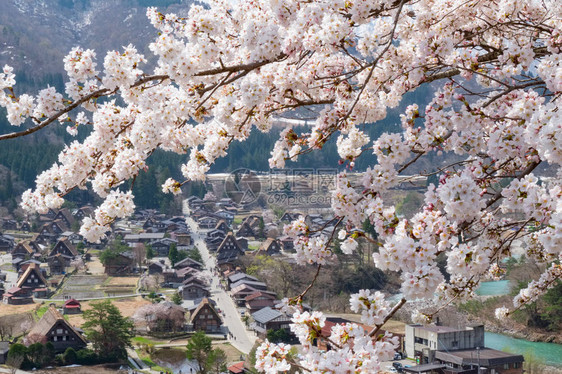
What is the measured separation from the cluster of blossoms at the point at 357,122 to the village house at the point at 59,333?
17.5m

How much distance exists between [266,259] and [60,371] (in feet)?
47.8

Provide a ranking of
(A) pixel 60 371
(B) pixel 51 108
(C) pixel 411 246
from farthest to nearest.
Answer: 1. (A) pixel 60 371
2. (B) pixel 51 108
3. (C) pixel 411 246

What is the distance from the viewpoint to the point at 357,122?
3.93 meters

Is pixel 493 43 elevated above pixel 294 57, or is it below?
above

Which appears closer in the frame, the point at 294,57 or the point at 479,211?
the point at 479,211

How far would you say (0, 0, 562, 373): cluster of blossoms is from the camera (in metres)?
2.04

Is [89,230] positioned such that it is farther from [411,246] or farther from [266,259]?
[266,259]

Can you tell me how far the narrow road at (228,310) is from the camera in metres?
20.6

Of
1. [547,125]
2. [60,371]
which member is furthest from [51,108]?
[60,371]

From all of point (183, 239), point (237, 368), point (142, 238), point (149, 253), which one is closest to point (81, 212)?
point (142, 238)

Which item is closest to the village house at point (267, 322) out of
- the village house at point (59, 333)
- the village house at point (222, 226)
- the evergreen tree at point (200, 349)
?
the evergreen tree at point (200, 349)

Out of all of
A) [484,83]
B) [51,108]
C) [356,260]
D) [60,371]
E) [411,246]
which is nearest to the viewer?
[411,246]

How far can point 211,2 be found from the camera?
357 cm

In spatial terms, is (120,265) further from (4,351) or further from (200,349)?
(200,349)
